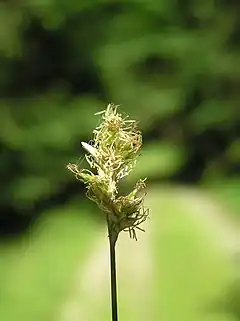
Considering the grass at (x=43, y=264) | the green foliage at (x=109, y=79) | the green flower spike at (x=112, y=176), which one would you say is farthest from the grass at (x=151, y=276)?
the green flower spike at (x=112, y=176)

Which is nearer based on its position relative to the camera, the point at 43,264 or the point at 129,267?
the point at 129,267

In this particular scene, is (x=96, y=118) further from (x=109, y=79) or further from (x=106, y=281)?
(x=106, y=281)

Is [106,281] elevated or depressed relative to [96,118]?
depressed

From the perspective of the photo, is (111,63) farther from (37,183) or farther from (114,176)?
(114,176)

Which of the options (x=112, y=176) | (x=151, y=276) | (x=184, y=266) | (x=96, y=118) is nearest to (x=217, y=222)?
(x=184, y=266)

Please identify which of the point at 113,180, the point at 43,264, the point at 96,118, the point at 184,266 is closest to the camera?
the point at 113,180

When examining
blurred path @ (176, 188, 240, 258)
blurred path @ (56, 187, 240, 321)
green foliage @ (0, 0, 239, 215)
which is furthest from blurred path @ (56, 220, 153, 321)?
green foliage @ (0, 0, 239, 215)

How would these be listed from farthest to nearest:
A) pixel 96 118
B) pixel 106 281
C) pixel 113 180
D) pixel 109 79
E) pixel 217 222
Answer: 1. pixel 109 79
2. pixel 96 118
3. pixel 217 222
4. pixel 106 281
5. pixel 113 180
